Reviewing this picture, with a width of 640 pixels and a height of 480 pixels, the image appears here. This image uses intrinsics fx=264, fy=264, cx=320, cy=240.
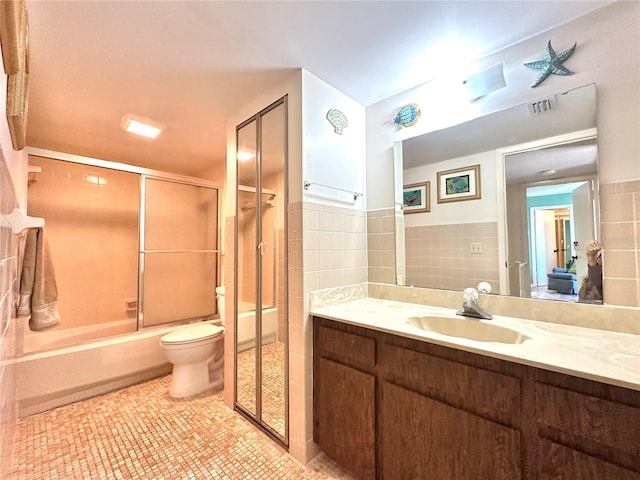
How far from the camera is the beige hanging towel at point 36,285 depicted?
4.91 ft

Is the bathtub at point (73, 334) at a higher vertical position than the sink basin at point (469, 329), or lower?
lower

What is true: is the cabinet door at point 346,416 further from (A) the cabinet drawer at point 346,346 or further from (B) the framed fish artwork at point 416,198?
(B) the framed fish artwork at point 416,198

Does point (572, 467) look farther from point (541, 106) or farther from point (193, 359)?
point (193, 359)

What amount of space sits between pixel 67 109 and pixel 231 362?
7.18 feet

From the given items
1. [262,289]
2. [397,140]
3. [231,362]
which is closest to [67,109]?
[262,289]

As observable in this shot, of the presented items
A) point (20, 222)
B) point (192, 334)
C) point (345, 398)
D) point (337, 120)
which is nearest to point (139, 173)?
point (20, 222)

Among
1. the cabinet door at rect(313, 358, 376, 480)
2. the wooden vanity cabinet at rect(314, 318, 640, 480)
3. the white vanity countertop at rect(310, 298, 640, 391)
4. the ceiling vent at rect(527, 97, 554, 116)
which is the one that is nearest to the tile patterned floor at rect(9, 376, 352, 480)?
the cabinet door at rect(313, 358, 376, 480)

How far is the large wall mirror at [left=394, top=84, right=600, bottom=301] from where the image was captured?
3.96 feet

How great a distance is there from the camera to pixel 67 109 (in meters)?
1.91

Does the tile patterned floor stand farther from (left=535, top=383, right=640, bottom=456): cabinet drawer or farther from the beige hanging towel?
(left=535, top=383, right=640, bottom=456): cabinet drawer

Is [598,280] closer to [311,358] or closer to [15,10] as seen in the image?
[311,358]

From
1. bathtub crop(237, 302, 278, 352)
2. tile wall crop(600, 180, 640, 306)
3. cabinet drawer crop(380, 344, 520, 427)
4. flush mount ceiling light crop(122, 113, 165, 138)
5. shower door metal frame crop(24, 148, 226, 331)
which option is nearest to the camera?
cabinet drawer crop(380, 344, 520, 427)

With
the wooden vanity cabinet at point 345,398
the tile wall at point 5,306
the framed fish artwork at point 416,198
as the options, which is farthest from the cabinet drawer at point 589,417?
the tile wall at point 5,306

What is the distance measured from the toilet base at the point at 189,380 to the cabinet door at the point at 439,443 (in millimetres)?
1590
